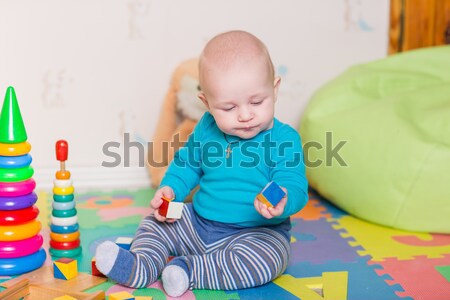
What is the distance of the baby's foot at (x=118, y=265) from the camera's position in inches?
43.1

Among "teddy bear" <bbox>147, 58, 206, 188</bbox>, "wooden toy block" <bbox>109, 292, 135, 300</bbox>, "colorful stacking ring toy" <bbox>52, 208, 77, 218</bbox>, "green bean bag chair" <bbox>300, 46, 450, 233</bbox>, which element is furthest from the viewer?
"teddy bear" <bbox>147, 58, 206, 188</bbox>

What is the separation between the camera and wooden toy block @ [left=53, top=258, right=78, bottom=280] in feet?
3.84

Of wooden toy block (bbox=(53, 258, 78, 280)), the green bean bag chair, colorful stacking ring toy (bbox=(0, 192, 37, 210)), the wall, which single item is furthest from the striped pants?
the wall

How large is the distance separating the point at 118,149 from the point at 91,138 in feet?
0.30

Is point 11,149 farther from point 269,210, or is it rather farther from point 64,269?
point 269,210

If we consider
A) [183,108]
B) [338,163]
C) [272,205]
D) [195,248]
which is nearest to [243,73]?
[272,205]

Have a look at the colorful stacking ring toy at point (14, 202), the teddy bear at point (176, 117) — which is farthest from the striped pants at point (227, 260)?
the teddy bear at point (176, 117)

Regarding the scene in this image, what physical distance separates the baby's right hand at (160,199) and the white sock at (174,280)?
0.53ft

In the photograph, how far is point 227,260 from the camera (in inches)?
44.6

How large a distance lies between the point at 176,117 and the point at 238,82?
0.79 metres

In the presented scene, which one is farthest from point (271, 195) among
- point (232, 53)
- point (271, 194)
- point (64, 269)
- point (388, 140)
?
point (388, 140)

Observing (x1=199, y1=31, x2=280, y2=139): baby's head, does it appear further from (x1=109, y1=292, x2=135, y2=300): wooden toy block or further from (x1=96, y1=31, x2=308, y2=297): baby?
(x1=109, y1=292, x2=135, y2=300): wooden toy block

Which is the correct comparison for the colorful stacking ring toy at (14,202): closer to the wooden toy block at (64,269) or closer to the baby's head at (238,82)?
the wooden toy block at (64,269)

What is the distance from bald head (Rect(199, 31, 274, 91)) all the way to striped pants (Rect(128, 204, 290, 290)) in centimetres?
32
